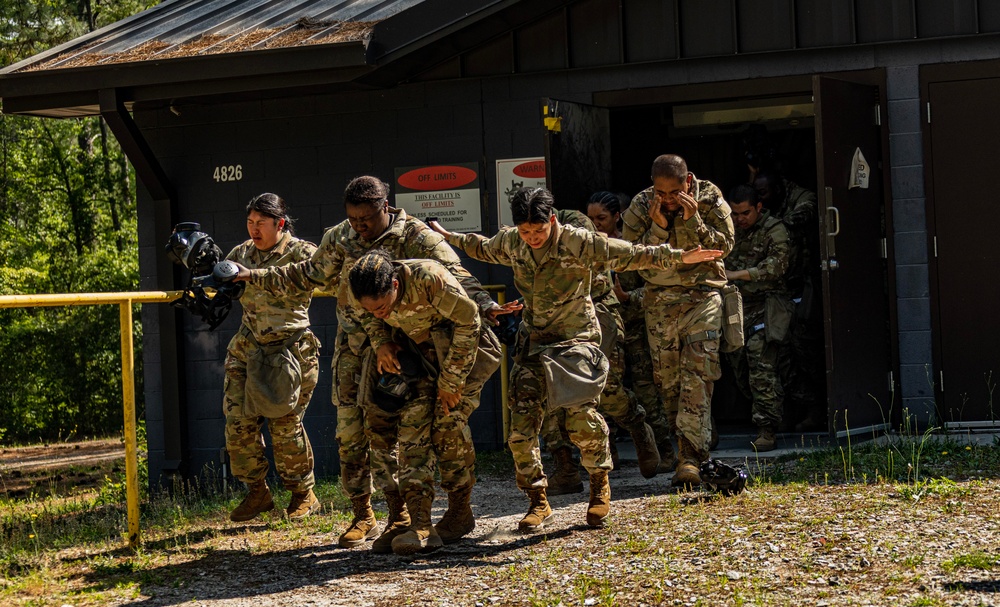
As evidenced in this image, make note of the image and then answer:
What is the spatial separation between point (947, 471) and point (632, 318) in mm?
2482

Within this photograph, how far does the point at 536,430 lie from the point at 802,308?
3942 mm

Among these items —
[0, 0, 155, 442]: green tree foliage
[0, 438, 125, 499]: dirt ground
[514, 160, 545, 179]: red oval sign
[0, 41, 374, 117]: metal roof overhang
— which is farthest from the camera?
[0, 0, 155, 442]: green tree foliage

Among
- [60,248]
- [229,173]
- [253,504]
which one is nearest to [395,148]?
[229,173]

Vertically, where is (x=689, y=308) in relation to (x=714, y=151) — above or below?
below

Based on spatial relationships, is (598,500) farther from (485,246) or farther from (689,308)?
(689,308)

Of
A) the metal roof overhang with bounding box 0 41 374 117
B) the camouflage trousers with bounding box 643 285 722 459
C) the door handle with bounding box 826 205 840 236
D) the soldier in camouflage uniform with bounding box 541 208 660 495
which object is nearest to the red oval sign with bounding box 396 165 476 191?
the metal roof overhang with bounding box 0 41 374 117

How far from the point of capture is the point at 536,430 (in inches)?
248

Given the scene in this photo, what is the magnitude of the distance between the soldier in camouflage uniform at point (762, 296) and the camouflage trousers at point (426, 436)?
343cm

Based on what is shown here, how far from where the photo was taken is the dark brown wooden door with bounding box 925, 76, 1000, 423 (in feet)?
29.0

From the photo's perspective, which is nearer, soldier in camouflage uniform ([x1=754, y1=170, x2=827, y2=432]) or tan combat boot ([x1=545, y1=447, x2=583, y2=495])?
tan combat boot ([x1=545, y1=447, x2=583, y2=495])

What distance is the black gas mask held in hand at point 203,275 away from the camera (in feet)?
20.5

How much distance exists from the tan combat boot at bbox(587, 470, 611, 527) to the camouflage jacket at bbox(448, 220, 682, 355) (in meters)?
0.72

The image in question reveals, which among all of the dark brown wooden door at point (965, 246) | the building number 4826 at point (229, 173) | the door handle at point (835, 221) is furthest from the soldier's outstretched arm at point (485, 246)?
the building number 4826 at point (229, 173)

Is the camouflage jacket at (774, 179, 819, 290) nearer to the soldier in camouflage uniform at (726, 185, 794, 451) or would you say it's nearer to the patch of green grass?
the soldier in camouflage uniform at (726, 185, 794, 451)
